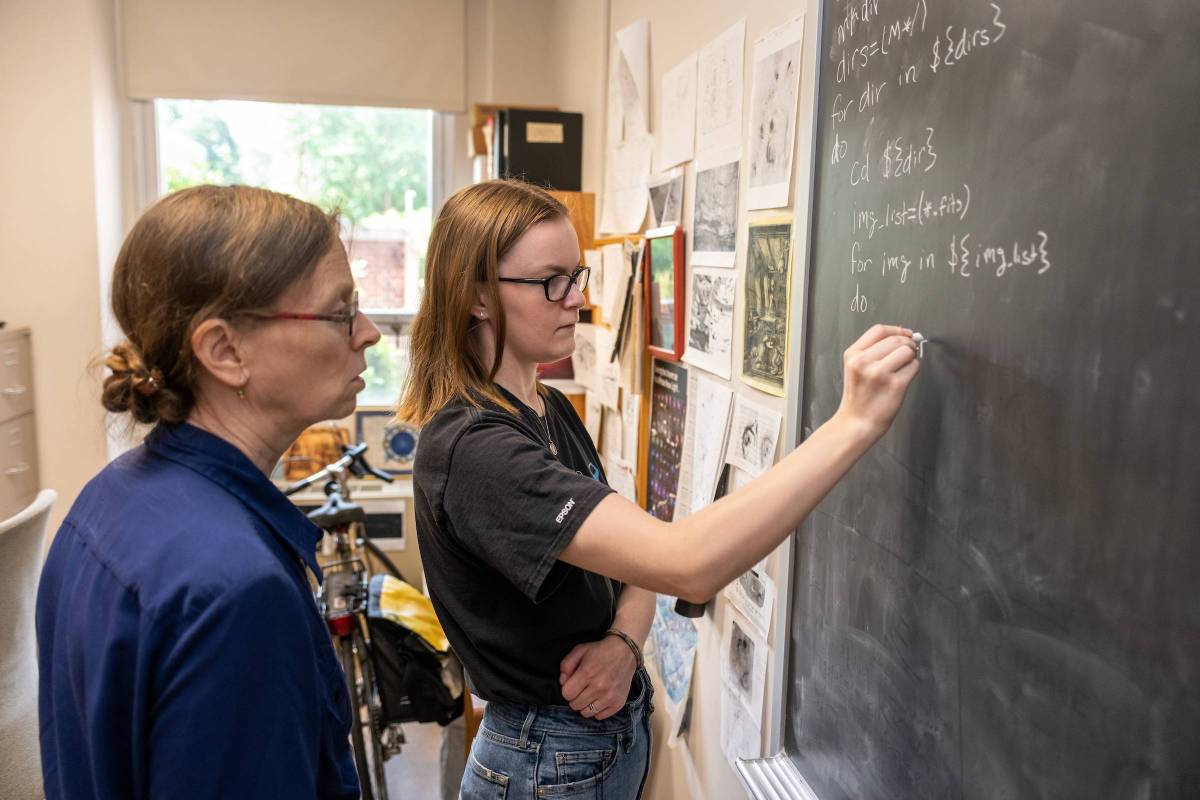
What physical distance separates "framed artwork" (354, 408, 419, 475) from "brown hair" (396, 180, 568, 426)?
2.83 metres

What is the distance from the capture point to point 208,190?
2.62 feet

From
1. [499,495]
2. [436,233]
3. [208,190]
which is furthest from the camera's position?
[436,233]

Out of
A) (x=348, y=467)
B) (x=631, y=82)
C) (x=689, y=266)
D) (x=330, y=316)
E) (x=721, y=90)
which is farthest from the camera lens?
(x=348, y=467)

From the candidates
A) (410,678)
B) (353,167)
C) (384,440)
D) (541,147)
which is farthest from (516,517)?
(353,167)

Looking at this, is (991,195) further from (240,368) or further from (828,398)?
(240,368)

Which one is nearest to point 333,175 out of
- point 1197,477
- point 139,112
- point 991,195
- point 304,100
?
point 304,100

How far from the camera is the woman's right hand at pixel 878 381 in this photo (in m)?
0.87

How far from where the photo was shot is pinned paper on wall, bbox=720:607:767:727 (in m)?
1.47

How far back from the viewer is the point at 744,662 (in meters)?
1.55

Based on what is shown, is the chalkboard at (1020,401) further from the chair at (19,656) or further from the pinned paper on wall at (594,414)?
the chair at (19,656)

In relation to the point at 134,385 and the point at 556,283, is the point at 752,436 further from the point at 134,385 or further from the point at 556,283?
the point at 134,385

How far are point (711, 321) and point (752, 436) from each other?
29 centimetres

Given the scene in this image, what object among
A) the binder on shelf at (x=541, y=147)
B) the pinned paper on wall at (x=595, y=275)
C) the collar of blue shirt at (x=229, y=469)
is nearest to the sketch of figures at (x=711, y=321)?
the pinned paper on wall at (x=595, y=275)

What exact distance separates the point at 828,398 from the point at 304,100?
3.14m
